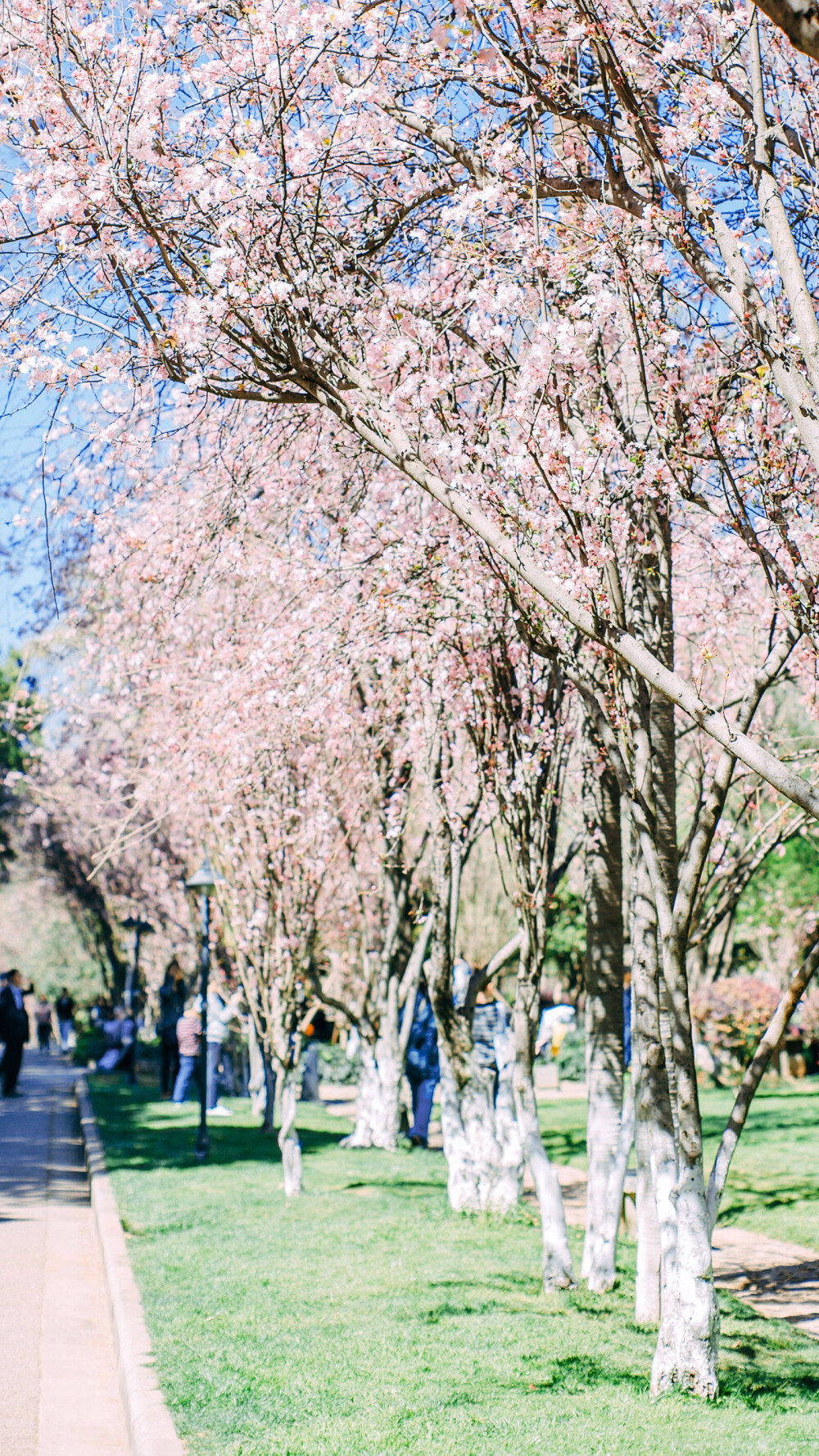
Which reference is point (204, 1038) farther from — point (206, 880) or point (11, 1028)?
point (11, 1028)

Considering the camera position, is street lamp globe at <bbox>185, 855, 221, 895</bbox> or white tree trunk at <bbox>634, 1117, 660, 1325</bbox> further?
street lamp globe at <bbox>185, 855, 221, 895</bbox>

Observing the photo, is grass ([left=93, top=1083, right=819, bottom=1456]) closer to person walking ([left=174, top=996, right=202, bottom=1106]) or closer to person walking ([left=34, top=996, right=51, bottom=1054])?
person walking ([left=174, top=996, right=202, bottom=1106])

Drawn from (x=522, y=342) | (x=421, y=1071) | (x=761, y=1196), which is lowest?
(x=761, y=1196)

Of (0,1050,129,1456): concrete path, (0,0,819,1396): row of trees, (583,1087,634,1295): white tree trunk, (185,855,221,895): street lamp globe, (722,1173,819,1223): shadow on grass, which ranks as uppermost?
(0,0,819,1396): row of trees

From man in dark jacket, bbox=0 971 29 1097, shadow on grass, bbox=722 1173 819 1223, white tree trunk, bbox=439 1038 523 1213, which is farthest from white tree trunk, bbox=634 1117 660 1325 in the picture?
man in dark jacket, bbox=0 971 29 1097

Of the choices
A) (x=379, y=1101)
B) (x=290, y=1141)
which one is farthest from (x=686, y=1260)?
(x=379, y=1101)

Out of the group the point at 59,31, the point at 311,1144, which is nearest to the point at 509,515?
the point at 59,31

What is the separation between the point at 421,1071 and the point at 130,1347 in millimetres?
9283

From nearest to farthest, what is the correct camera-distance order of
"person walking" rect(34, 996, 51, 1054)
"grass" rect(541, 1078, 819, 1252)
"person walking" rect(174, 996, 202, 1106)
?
"grass" rect(541, 1078, 819, 1252), "person walking" rect(174, 996, 202, 1106), "person walking" rect(34, 996, 51, 1054)

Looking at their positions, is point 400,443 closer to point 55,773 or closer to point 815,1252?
point 815,1252

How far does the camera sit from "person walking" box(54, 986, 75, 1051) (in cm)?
3825

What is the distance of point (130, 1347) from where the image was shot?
19.7 ft

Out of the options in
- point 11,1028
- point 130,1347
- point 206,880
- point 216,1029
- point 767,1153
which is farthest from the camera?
point 11,1028

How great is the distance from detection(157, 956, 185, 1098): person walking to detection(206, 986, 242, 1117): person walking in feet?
1.99
